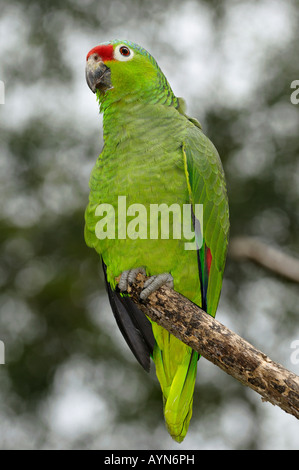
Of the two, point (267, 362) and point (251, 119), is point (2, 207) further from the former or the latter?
point (267, 362)

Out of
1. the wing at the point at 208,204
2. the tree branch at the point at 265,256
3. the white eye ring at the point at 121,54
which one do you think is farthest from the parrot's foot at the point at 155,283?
the tree branch at the point at 265,256

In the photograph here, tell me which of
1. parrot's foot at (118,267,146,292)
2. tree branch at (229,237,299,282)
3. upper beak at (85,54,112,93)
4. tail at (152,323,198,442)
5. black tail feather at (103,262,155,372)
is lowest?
tail at (152,323,198,442)

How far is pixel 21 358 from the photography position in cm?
453

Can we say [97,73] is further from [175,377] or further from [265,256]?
[265,256]

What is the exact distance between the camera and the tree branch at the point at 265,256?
368 centimetres

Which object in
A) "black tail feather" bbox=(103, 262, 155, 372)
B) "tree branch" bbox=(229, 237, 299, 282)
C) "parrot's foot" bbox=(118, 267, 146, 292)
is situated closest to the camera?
"parrot's foot" bbox=(118, 267, 146, 292)

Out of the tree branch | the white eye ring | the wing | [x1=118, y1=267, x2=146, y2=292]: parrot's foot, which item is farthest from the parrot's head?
the tree branch

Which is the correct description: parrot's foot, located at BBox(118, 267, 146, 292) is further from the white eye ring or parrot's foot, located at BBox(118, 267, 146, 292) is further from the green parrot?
the white eye ring

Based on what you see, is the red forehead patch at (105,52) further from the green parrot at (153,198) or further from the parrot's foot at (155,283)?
the parrot's foot at (155,283)

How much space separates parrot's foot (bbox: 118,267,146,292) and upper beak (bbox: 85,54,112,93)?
92 cm

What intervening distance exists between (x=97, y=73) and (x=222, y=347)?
4.73 ft

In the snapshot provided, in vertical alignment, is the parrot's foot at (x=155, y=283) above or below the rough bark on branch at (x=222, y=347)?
above

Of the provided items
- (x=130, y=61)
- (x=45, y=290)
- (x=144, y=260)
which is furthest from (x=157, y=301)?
(x=45, y=290)

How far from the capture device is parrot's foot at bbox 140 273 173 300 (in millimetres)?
2291
